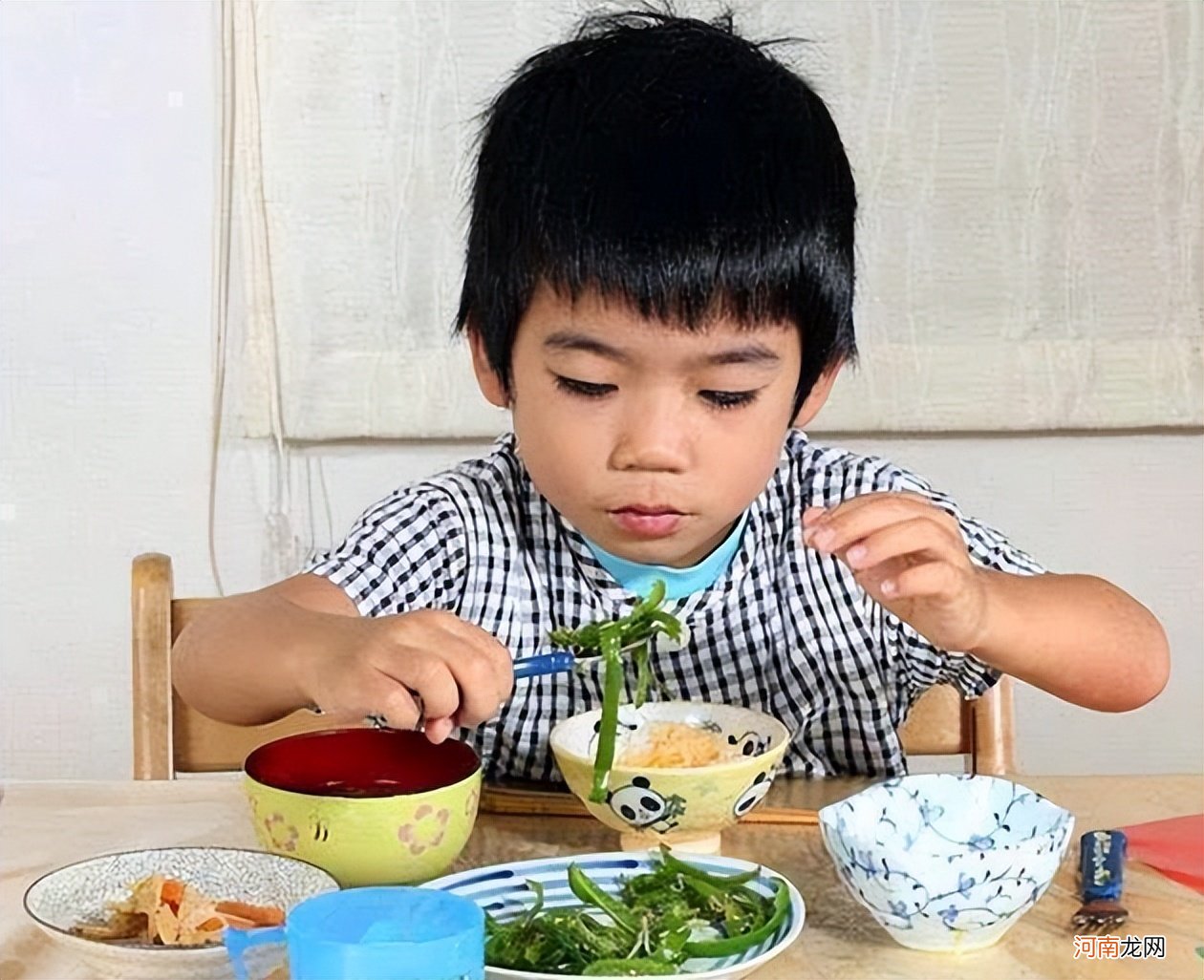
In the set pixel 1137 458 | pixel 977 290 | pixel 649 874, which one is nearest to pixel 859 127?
pixel 977 290

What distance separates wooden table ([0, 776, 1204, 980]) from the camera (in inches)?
29.6

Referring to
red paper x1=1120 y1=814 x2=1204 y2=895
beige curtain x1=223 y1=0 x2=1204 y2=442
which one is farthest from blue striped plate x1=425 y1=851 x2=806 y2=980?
beige curtain x1=223 y1=0 x2=1204 y2=442

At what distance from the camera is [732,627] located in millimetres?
1177

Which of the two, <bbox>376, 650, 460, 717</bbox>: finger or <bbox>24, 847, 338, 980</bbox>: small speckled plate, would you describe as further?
<bbox>376, 650, 460, 717</bbox>: finger

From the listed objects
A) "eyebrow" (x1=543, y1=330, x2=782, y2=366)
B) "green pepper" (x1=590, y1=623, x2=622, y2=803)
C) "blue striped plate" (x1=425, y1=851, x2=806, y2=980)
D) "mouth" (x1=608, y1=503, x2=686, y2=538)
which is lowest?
"blue striped plate" (x1=425, y1=851, x2=806, y2=980)

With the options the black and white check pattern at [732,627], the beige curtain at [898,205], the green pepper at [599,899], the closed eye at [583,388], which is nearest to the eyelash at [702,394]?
the closed eye at [583,388]

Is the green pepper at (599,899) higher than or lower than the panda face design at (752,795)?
lower

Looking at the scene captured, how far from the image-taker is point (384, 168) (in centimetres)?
178

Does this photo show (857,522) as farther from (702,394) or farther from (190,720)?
(190,720)

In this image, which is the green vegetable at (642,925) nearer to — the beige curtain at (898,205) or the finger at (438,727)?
the finger at (438,727)

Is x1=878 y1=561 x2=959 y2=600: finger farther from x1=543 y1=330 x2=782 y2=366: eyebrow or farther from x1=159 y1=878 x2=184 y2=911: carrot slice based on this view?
x1=159 y1=878 x2=184 y2=911: carrot slice

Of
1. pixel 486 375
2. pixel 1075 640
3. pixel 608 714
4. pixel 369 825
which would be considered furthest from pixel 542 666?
pixel 1075 640

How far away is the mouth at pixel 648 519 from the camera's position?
1000mm

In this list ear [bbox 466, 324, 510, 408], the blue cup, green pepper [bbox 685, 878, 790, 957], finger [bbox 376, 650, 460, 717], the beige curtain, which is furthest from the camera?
the beige curtain
